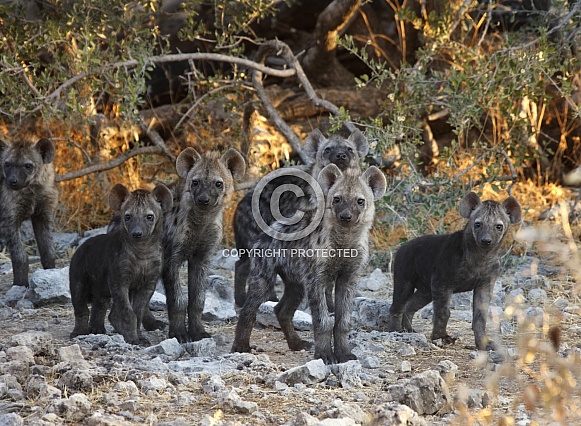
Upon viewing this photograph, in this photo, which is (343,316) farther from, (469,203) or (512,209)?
(512,209)

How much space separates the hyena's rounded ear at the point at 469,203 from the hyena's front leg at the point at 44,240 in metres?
3.49

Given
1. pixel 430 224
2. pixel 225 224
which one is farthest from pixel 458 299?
pixel 225 224

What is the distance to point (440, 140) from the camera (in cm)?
1023

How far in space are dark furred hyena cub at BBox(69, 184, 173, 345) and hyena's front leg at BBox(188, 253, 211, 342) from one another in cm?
29

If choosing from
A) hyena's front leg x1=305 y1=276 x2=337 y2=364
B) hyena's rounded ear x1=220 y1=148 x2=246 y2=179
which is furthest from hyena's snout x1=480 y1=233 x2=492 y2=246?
hyena's rounded ear x1=220 y1=148 x2=246 y2=179

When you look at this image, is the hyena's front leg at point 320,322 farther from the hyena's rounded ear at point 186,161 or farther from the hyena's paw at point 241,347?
the hyena's rounded ear at point 186,161

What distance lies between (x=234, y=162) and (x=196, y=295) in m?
0.93

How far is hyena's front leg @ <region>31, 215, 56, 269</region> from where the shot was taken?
7227 mm

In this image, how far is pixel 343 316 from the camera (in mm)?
4922

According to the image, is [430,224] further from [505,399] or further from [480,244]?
[505,399]

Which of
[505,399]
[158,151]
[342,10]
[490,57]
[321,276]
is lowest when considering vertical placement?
[505,399]

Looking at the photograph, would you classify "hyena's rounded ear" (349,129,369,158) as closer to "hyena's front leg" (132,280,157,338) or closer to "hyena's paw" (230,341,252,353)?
"hyena's front leg" (132,280,157,338)

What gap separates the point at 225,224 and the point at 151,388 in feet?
14.4

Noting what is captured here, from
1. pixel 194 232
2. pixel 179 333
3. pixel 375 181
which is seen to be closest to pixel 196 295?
pixel 179 333
